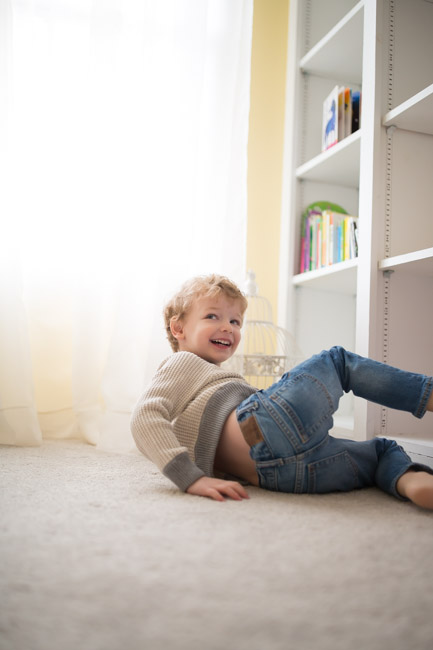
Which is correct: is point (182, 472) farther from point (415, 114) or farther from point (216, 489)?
point (415, 114)

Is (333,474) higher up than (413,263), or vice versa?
(413,263)

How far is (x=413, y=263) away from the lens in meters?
1.46

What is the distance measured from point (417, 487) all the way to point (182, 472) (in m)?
0.41

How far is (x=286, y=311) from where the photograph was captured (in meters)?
2.07

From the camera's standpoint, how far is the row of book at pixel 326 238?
185cm

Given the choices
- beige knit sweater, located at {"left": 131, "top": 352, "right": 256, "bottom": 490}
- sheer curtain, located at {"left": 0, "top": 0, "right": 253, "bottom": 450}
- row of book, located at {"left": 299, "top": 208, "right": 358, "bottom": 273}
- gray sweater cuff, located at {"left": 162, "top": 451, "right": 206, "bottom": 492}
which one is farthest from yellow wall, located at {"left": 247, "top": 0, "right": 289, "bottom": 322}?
gray sweater cuff, located at {"left": 162, "top": 451, "right": 206, "bottom": 492}

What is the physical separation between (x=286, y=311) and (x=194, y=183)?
611 millimetres

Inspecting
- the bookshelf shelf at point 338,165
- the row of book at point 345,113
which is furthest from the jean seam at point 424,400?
the row of book at point 345,113

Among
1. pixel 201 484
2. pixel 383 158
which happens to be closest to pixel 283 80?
pixel 383 158

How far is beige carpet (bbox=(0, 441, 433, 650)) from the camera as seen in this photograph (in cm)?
47

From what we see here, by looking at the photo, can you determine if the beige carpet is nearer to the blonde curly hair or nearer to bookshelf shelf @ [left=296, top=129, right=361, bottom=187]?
the blonde curly hair

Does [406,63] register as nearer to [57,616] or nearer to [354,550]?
[354,550]

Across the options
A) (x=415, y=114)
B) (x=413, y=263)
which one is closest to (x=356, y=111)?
(x=415, y=114)

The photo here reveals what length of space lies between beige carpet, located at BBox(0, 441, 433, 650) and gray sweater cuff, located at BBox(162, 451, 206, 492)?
0.03 metres
